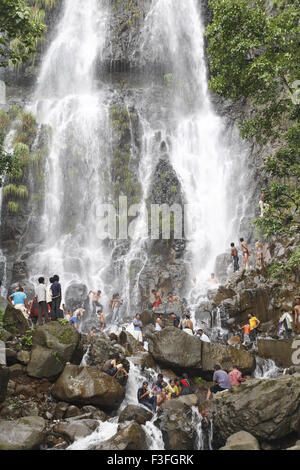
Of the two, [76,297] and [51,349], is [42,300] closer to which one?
[51,349]

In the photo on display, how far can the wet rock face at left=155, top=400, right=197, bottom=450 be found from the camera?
820 centimetres

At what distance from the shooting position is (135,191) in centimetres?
2567

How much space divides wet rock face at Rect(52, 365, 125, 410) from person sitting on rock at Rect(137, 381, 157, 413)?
54 centimetres

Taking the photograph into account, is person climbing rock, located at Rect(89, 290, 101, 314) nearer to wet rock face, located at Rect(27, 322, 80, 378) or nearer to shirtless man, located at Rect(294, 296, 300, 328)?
wet rock face, located at Rect(27, 322, 80, 378)

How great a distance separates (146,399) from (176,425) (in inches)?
49.3

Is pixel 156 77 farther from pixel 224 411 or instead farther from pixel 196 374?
pixel 224 411

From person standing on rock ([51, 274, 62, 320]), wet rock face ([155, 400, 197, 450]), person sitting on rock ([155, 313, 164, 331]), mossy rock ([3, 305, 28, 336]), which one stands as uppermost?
person standing on rock ([51, 274, 62, 320])

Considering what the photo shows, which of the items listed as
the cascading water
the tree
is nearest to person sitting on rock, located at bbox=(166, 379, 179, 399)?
the tree

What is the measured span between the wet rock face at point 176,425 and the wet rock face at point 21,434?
8.85 feet

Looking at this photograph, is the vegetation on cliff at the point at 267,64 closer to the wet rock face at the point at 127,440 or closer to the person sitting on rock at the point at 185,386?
the person sitting on rock at the point at 185,386

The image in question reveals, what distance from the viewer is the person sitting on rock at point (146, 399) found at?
943 centimetres

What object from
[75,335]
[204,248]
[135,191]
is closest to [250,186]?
[204,248]

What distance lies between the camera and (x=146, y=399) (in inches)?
375
